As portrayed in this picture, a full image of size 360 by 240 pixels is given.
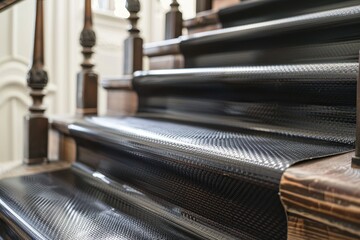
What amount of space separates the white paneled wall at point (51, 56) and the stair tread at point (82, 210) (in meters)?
0.99

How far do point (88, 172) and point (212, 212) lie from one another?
513 millimetres

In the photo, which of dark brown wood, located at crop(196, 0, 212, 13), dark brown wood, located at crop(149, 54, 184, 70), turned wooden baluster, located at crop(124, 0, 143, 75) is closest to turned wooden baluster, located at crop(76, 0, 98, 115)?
turned wooden baluster, located at crop(124, 0, 143, 75)

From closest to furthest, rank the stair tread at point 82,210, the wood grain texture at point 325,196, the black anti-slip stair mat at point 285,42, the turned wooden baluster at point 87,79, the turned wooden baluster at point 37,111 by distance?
the wood grain texture at point 325,196
the stair tread at point 82,210
the black anti-slip stair mat at point 285,42
the turned wooden baluster at point 37,111
the turned wooden baluster at point 87,79

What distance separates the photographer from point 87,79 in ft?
4.38

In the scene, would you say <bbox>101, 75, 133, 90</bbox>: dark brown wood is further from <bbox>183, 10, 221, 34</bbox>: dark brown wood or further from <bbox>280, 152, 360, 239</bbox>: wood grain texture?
<bbox>280, 152, 360, 239</bbox>: wood grain texture

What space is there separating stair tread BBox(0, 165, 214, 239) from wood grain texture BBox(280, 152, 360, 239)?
28 centimetres

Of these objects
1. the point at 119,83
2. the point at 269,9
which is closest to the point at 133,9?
the point at 119,83

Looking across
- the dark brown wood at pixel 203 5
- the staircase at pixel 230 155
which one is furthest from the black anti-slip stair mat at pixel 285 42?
the dark brown wood at pixel 203 5

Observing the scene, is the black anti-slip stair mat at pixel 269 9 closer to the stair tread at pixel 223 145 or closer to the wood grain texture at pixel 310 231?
the stair tread at pixel 223 145

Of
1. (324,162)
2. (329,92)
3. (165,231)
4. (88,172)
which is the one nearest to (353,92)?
(329,92)

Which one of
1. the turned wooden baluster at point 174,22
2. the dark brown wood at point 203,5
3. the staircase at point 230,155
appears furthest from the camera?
the dark brown wood at point 203,5

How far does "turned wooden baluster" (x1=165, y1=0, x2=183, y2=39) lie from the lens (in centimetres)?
159

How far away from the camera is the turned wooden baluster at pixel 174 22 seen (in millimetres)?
1587

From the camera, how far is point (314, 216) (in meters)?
0.42
